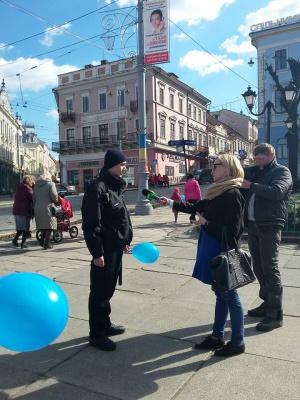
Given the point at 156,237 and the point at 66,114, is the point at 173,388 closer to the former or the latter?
the point at 156,237

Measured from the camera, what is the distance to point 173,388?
2.60 meters

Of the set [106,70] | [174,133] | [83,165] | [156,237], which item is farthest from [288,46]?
[156,237]

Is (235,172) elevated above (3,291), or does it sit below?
above

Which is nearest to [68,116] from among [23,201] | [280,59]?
[280,59]

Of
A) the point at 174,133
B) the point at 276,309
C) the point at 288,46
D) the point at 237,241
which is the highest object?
the point at 288,46

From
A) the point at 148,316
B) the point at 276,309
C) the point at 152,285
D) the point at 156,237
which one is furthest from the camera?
the point at 156,237

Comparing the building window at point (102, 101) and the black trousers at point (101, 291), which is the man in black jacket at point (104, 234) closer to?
the black trousers at point (101, 291)

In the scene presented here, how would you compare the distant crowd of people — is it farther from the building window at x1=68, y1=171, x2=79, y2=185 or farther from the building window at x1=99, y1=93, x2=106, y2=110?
the building window at x1=99, y1=93, x2=106, y2=110

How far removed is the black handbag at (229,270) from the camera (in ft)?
9.34

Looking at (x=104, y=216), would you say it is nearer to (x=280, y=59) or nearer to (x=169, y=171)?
(x=280, y=59)

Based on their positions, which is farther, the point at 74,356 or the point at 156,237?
the point at 156,237

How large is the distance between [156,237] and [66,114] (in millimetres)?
38064

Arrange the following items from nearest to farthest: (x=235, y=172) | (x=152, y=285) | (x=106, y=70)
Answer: (x=235, y=172) → (x=152, y=285) → (x=106, y=70)

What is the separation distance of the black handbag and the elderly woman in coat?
539 centimetres
